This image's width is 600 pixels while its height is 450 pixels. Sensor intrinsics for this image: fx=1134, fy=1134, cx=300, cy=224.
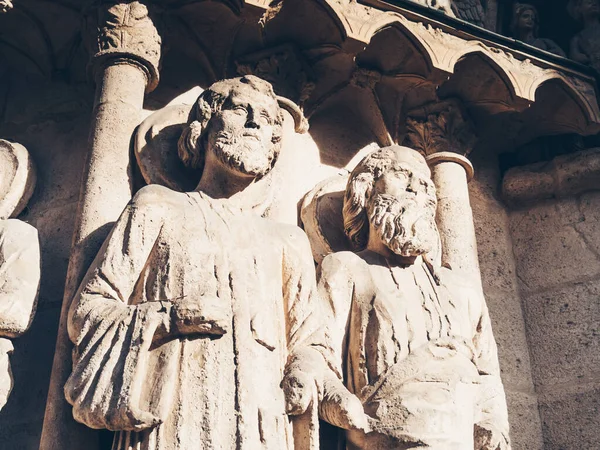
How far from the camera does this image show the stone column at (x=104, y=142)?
15.0 feet

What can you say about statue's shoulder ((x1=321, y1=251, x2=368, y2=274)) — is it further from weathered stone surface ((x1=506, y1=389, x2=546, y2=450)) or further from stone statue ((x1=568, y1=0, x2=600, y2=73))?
stone statue ((x1=568, y1=0, x2=600, y2=73))

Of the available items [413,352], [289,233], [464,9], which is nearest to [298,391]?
[413,352]

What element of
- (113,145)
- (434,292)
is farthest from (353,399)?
(113,145)

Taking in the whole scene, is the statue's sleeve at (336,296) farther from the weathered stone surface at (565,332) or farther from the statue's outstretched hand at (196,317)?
the weathered stone surface at (565,332)

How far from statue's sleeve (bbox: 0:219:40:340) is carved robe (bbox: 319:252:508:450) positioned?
4.28ft

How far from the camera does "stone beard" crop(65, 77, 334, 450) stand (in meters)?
4.27

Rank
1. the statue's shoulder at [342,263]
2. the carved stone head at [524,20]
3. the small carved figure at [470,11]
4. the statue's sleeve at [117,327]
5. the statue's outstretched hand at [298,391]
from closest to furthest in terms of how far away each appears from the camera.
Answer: the statue's sleeve at [117,327] → the statue's outstretched hand at [298,391] → the statue's shoulder at [342,263] → the small carved figure at [470,11] → the carved stone head at [524,20]

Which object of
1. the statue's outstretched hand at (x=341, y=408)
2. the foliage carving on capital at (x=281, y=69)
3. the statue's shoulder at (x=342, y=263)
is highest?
the foliage carving on capital at (x=281, y=69)

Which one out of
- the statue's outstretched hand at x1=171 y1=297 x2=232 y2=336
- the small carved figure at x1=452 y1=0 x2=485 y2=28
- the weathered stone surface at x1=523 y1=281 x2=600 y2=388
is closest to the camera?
the statue's outstretched hand at x1=171 y1=297 x2=232 y2=336

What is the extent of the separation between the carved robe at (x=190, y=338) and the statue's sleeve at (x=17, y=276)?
1.56 ft

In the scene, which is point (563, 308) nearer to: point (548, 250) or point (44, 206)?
point (548, 250)

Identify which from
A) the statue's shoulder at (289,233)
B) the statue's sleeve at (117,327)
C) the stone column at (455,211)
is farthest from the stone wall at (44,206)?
the stone column at (455,211)

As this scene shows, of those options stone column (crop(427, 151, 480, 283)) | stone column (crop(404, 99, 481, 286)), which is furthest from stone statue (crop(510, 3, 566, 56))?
stone column (crop(427, 151, 480, 283))

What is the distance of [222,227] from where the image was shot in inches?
193
